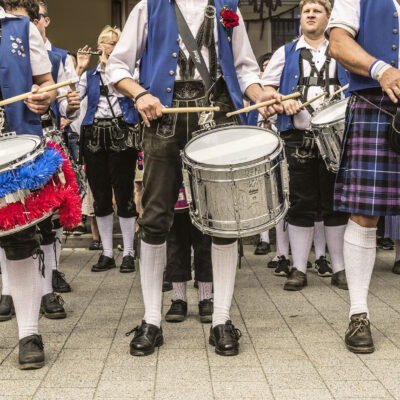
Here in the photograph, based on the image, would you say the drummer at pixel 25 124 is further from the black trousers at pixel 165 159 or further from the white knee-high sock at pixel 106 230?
the white knee-high sock at pixel 106 230

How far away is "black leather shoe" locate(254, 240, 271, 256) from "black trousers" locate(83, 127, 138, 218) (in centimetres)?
149

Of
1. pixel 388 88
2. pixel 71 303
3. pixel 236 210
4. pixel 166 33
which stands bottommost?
pixel 71 303

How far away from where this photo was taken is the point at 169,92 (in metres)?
3.88

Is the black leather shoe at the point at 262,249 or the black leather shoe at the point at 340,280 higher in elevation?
the black leather shoe at the point at 340,280

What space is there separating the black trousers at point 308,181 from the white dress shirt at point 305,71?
0.10 m

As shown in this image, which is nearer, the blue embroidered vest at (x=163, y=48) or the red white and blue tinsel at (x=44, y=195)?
the red white and blue tinsel at (x=44, y=195)

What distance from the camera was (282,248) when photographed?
670cm

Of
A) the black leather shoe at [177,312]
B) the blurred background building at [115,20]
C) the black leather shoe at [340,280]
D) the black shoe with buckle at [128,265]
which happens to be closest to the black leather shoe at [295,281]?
the black leather shoe at [340,280]

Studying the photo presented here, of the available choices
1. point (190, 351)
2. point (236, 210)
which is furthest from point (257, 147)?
point (190, 351)

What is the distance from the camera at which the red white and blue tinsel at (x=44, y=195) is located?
130 inches

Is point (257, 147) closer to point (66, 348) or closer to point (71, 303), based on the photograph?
point (66, 348)

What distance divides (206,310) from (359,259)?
1.13 meters

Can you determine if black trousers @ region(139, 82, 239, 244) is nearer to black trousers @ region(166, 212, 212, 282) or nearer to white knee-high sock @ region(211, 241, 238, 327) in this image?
white knee-high sock @ region(211, 241, 238, 327)

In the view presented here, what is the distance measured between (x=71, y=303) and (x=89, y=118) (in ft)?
7.11
